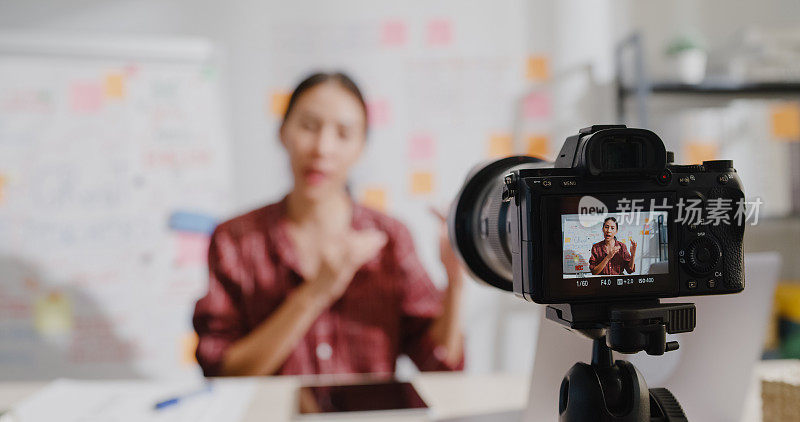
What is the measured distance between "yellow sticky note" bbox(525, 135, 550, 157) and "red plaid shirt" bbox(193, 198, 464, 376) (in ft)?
1.89

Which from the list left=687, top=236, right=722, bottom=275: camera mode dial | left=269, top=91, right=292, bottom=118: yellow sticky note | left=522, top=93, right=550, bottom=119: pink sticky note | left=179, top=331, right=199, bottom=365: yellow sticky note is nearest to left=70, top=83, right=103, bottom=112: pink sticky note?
left=269, top=91, right=292, bottom=118: yellow sticky note

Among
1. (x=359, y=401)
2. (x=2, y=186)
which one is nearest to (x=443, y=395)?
(x=359, y=401)

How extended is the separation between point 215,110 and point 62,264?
661 millimetres

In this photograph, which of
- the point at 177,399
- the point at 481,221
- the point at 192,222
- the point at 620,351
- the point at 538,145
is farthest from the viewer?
the point at 538,145

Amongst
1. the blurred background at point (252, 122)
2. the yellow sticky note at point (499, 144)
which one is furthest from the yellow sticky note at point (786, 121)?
the yellow sticky note at point (499, 144)

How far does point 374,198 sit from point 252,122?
0.45 meters

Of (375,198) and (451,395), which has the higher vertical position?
(375,198)

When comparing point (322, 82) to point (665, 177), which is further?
point (322, 82)

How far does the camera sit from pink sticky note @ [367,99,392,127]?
190cm

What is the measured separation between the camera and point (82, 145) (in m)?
1.80

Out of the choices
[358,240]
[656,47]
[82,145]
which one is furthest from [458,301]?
[82,145]

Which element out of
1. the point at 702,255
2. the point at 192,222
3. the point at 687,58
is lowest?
the point at 192,222

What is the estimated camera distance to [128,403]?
1.03 meters

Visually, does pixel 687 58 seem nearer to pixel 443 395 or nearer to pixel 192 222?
pixel 443 395
